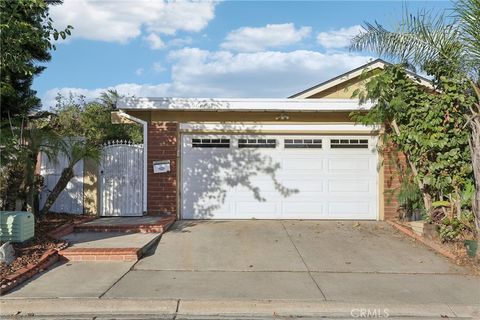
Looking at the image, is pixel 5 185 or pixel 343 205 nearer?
pixel 5 185

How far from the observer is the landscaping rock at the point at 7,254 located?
705 cm

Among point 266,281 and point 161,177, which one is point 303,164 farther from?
point 266,281

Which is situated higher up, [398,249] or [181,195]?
[181,195]

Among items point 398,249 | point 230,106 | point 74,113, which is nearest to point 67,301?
point 398,249

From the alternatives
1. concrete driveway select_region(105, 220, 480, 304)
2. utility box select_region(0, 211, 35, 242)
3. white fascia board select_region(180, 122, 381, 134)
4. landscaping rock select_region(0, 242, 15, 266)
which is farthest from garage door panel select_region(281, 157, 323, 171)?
landscaping rock select_region(0, 242, 15, 266)

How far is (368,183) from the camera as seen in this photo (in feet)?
40.1

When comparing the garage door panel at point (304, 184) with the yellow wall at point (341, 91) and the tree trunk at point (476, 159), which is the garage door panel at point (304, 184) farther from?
the tree trunk at point (476, 159)

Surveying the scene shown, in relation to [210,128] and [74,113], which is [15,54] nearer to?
[210,128]

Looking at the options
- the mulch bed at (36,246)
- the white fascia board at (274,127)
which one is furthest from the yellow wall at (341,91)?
the mulch bed at (36,246)

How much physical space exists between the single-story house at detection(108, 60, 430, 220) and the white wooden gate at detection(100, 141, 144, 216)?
90 cm

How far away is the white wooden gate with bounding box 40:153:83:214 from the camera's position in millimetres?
11906

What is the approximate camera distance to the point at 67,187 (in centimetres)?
1198

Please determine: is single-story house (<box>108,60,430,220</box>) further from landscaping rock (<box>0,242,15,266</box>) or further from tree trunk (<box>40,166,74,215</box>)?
landscaping rock (<box>0,242,15,266</box>)

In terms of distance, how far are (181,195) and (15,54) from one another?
570 centimetres
